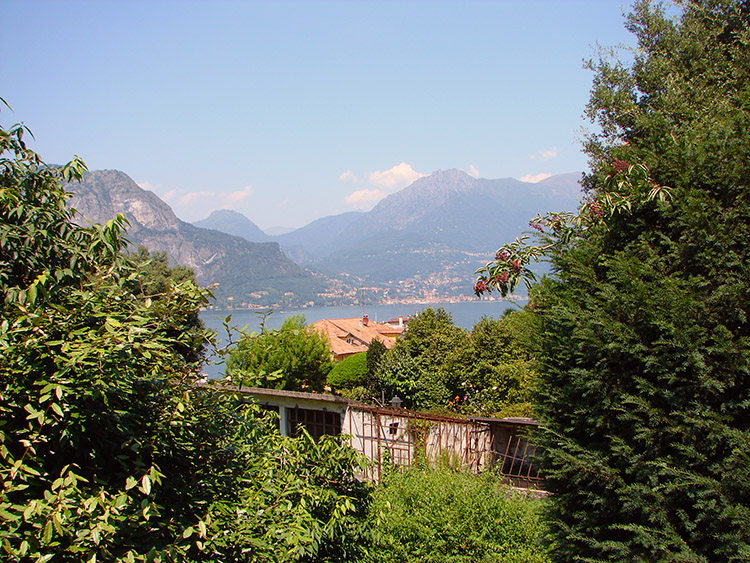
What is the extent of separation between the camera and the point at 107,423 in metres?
2.90

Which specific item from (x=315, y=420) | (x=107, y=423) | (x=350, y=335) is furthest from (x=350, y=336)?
(x=107, y=423)

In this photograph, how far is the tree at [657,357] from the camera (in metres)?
3.12

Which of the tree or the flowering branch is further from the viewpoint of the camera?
the flowering branch

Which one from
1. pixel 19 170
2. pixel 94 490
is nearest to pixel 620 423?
pixel 94 490

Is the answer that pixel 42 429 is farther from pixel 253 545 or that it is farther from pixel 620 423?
pixel 620 423

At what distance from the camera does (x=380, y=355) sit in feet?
76.1

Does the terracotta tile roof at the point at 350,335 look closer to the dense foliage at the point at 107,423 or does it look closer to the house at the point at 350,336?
the house at the point at 350,336

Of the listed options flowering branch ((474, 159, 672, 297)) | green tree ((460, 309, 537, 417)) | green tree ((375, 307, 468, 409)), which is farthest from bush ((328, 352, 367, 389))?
flowering branch ((474, 159, 672, 297))

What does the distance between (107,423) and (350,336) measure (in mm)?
41049

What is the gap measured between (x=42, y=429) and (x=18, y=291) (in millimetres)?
745

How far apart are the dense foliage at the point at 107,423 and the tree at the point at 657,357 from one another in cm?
190

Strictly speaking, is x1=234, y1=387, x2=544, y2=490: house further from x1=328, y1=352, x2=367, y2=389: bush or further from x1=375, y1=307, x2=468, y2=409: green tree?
x1=328, y1=352, x2=367, y2=389: bush

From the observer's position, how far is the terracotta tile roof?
38.7m

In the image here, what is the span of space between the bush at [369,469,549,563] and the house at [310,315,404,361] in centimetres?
2973
